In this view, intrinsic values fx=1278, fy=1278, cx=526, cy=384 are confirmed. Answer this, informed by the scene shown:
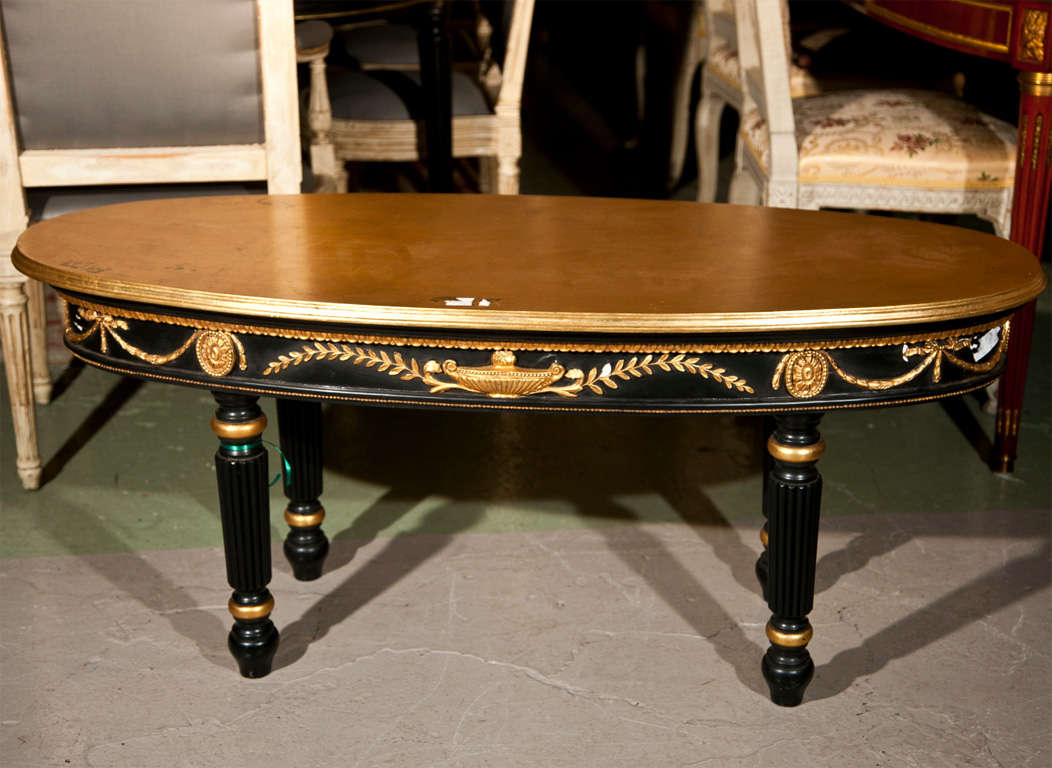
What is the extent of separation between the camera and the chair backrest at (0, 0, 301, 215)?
2.29m

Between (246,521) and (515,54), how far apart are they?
6.10 ft

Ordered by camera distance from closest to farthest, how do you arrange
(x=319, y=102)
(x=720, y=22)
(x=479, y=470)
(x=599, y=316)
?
(x=599, y=316) < (x=479, y=470) < (x=319, y=102) < (x=720, y=22)

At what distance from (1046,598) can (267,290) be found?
4.58ft

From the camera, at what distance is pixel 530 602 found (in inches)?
83.9

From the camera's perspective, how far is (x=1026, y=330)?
2.50 metres

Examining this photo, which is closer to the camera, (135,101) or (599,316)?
(599,316)

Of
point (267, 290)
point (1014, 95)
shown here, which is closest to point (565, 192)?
point (1014, 95)

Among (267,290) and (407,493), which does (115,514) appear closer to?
(407,493)

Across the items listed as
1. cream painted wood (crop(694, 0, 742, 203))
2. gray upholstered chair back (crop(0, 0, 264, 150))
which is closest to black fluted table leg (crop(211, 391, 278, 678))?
gray upholstered chair back (crop(0, 0, 264, 150))

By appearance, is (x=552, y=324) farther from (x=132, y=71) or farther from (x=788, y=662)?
(x=132, y=71)

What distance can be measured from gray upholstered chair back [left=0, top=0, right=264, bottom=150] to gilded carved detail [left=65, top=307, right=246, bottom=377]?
706mm

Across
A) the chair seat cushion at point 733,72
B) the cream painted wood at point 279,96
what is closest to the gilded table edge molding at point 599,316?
the cream painted wood at point 279,96

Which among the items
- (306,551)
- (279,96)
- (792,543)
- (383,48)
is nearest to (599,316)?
(792,543)

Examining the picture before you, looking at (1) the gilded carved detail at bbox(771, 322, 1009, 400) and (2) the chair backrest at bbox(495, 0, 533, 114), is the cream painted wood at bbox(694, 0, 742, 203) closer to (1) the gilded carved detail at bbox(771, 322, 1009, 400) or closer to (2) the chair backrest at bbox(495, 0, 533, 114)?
(2) the chair backrest at bbox(495, 0, 533, 114)
